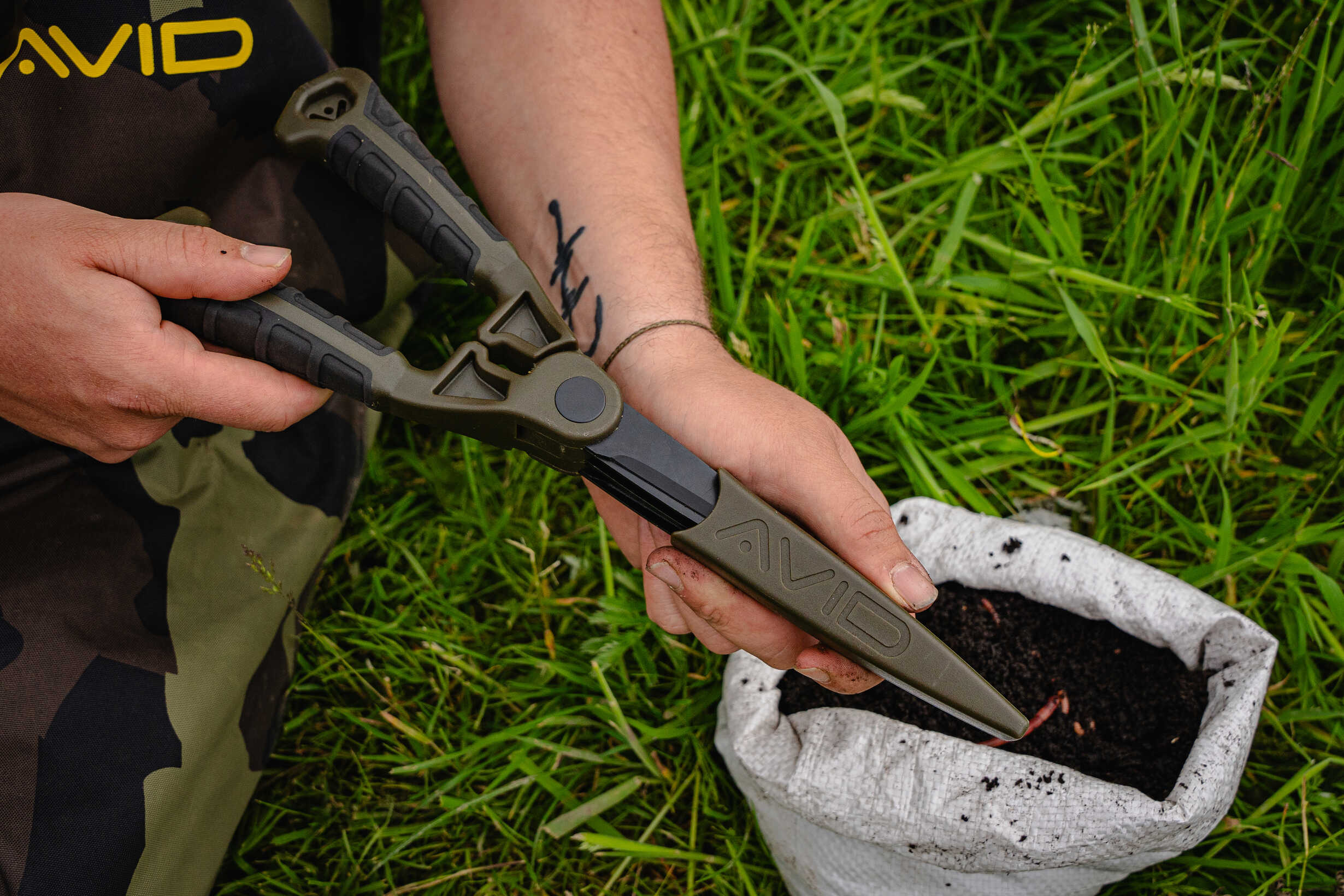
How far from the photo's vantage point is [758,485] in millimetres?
1168

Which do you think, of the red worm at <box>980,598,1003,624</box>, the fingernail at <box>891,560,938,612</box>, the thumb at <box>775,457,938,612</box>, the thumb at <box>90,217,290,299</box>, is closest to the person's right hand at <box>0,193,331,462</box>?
the thumb at <box>90,217,290,299</box>

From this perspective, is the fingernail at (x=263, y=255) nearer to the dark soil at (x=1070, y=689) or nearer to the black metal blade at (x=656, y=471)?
the black metal blade at (x=656, y=471)

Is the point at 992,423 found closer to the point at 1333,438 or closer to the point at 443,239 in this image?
the point at 1333,438

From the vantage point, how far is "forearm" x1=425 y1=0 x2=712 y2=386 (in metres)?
1.37

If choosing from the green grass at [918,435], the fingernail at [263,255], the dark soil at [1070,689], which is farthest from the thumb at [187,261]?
the dark soil at [1070,689]

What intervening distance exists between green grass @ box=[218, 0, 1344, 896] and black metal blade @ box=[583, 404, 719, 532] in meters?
0.46

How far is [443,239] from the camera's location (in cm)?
112

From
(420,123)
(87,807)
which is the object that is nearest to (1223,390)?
(420,123)

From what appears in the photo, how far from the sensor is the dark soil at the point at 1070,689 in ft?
4.11

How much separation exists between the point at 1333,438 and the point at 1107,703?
2.23ft

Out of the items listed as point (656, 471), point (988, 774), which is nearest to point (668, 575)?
point (656, 471)

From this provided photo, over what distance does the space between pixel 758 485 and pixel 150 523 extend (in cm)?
87

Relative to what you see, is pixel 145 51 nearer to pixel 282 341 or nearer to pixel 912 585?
pixel 282 341

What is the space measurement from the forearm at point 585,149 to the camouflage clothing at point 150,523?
0.24 metres
